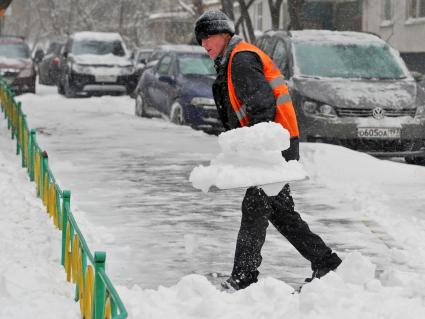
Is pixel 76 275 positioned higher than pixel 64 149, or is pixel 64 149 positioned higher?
pixel 76 275

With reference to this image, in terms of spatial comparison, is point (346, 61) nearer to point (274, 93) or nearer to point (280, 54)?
point (280, 54)

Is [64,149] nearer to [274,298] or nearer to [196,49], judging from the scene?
[196,49]

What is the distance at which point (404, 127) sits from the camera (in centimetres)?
1161

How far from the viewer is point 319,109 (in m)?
11.5

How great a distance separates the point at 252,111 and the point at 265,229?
0.75 m

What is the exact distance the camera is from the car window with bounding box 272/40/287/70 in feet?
41.6

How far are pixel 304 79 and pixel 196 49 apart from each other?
6.83 m

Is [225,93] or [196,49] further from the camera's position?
[196,49]

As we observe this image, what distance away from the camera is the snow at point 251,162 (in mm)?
5227

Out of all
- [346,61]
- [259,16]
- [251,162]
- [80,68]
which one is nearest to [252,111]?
[251,162]

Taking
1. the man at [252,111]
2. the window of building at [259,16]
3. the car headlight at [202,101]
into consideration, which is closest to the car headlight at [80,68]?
the car headlight at [202,101]

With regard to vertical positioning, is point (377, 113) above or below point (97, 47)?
above

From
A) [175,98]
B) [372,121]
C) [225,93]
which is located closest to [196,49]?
[175,98]

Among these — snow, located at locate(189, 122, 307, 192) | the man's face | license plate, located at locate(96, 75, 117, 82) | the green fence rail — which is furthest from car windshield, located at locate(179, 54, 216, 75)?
snow, located at locate(189, 122, 307, 192)
